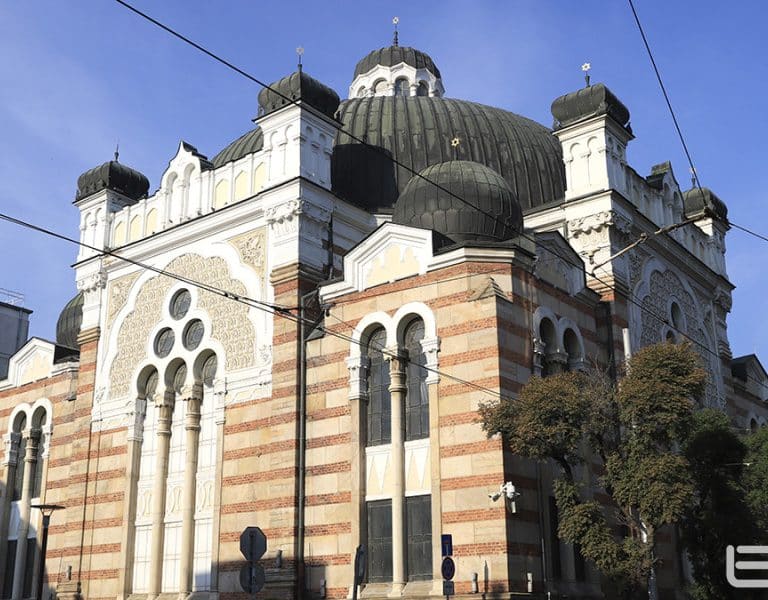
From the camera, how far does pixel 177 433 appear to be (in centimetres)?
2733

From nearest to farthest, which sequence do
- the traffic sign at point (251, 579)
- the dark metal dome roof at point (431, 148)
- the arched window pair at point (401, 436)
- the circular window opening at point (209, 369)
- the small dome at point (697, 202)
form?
the traffic sign at point (251, 579)
the arched window pair at point (401, 436)
the circular window opening at point (209, 369)
the dark metal dome roof at point (431, 148)
the small dome at point (697, 202)

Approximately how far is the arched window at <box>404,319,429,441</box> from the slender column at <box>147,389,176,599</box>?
26.8ft

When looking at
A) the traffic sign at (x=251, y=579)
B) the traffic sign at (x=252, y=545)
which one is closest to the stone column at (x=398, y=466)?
the traffic sign at (x=252, y=545)

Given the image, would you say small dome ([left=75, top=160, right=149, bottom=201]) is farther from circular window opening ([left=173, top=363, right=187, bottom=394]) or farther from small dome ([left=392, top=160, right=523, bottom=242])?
small dome ([left=392, top=160, right=523, bottom=242])

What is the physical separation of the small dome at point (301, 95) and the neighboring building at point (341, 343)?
0.10 meters

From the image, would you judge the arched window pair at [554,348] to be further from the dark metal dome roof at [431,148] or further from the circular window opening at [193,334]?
the circular window opening at [193,334]

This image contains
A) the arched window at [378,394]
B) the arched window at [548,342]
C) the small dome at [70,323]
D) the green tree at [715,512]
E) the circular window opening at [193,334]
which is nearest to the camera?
the green tree at [715,512]

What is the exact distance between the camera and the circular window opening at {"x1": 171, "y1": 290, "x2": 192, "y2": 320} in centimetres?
2817

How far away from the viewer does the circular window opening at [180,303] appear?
1109 inches

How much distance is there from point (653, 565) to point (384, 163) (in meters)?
16.5

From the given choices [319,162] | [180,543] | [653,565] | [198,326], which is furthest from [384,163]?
[653,565]

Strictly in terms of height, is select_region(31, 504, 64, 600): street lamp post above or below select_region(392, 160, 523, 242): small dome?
below

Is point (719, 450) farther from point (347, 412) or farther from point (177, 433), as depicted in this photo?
point (177, 433)

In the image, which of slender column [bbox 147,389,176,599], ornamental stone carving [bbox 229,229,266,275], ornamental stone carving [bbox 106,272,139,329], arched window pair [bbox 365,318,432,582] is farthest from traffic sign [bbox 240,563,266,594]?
ornamental stone carving [bbox 106,272,139,329]
